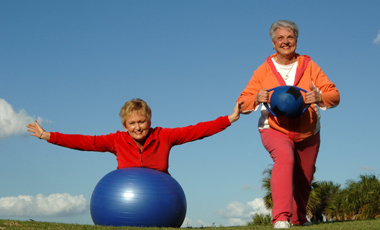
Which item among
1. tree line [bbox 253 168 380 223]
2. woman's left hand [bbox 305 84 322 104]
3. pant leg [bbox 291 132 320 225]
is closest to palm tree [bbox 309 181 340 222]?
tree line [bbox 253 168 380 223]

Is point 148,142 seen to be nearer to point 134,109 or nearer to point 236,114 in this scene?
point 134,109

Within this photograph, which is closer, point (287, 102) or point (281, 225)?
point (281, 225)

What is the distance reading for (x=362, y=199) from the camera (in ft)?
A: 85.7

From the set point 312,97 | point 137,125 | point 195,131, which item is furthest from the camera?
point 195,131

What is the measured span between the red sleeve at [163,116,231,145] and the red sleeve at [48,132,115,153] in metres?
1.09

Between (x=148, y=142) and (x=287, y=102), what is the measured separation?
263 cm

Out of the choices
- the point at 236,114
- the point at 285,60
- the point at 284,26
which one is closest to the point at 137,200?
the point at 236,114

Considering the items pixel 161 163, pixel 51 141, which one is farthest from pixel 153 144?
pixel 51 141

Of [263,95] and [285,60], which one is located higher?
[285,60]

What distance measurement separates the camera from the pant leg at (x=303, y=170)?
22.2ft

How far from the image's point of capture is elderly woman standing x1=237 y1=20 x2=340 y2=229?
20.1 ft

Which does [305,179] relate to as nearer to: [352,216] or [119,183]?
[119,183]

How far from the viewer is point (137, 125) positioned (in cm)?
719

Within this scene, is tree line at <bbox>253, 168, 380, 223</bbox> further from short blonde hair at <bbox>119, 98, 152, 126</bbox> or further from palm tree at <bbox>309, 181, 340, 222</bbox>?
short blonde hair at <bbox>119, 98, 152, 126</bbox>
